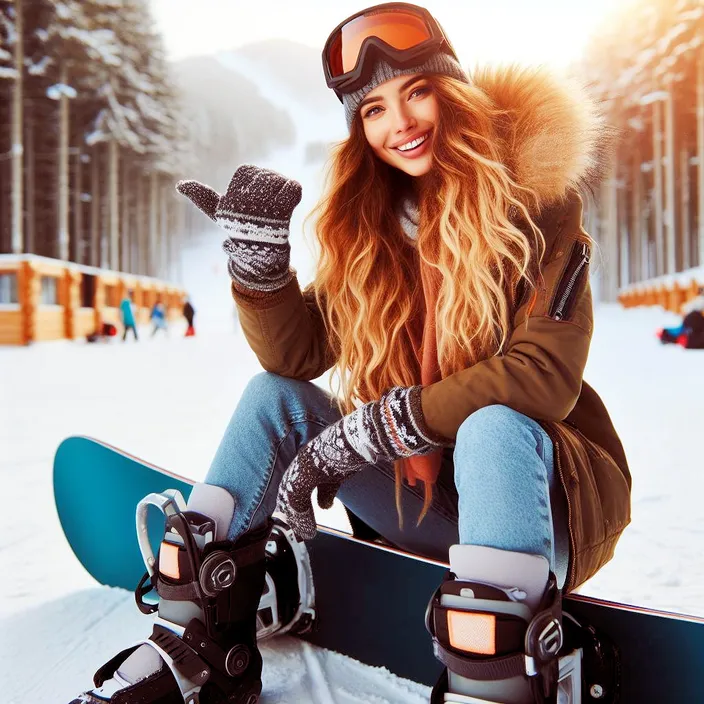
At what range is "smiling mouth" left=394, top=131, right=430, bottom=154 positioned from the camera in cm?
125

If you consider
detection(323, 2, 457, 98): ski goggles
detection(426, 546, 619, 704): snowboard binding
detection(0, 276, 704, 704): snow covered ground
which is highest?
detection(323, 2, 457, 98): ski goggles

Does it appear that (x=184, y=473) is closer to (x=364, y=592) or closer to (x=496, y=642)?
(x=364, y=592)

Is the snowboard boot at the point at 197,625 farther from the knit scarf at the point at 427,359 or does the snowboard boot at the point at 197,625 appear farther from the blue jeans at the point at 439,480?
the knit scarf at the point at 427,359

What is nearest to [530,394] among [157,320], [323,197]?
[323,197]

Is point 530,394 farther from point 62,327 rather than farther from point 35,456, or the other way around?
point 62,327

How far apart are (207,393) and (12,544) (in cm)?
319

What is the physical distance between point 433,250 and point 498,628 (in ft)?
2.16

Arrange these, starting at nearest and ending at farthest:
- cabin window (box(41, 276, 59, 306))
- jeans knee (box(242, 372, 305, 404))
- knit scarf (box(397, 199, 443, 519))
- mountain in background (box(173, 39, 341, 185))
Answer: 1. knit scarf (box(397, 199, 443, 519))
2. jeans knee (box(242, 372, 305, 404))
3. cabin window (box(41, 276, 59, 306))
4. mountain in background (box(173, 39, 341, 185))

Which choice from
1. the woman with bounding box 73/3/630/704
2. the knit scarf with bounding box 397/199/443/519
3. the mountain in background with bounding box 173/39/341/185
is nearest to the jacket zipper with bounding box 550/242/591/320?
the woman with bounding box 73/3/630/704

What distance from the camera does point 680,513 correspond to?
2.18 m

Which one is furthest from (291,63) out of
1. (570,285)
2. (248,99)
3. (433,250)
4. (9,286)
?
(570,285)

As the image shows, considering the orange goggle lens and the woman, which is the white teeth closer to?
the woman

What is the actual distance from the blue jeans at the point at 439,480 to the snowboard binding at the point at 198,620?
5 cm

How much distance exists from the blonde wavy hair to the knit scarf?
0.05 feet
